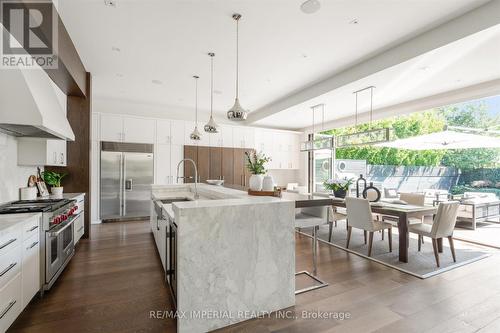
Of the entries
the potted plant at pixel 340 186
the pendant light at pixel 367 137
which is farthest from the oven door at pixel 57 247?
the pendant light at pixel 367 137

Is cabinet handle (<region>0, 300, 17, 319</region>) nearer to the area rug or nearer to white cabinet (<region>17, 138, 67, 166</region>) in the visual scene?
white cabinet (<region>17, 138, 67, 166</region>)

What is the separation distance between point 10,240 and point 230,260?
172 cm

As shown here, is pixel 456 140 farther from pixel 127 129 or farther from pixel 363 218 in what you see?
pixel 127 129

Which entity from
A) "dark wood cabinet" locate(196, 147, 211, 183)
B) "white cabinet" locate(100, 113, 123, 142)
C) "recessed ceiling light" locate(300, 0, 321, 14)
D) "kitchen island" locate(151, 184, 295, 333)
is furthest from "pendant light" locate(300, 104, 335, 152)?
"white cabinet" locate(100, 113, 123, 142)

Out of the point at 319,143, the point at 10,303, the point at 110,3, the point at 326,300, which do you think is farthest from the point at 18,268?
the point at 319,143

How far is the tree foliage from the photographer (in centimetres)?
700

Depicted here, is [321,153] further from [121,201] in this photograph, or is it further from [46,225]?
[46,225]

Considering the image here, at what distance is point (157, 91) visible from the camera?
5.34 metres

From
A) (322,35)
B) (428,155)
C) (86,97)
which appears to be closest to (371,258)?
(322,35)

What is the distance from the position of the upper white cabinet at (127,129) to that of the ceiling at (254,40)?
3.12 feet

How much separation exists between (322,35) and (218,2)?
1.36m

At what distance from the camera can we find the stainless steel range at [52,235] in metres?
2.42

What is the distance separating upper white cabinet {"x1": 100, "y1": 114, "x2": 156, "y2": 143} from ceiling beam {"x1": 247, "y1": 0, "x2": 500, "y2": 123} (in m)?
3.93

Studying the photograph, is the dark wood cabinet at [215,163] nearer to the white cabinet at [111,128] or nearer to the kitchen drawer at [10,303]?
the white cabinet at [111,128]
